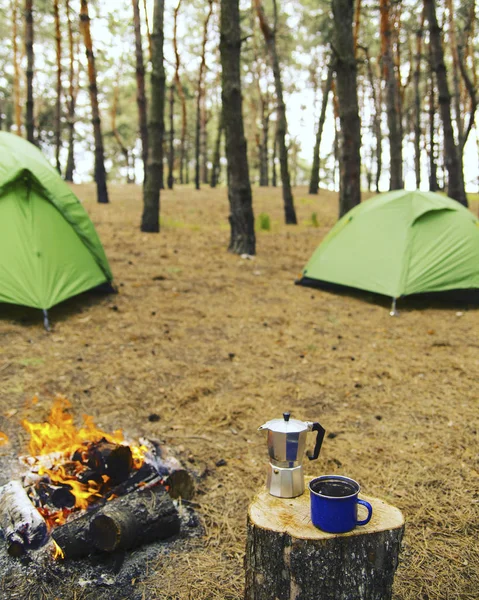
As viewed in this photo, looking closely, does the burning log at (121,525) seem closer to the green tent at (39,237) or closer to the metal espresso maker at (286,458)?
the metal espresso maker at (286,458)

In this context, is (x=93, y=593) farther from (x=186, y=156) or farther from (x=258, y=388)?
(x=186, y=156)

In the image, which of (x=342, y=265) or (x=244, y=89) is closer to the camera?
(x=342, y=265)

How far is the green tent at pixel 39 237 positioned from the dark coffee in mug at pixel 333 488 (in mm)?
4258

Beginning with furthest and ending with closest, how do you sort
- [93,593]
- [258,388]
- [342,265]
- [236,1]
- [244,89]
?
[244,89] → [236,1] → [342,265] → [258,388] → [93,593]

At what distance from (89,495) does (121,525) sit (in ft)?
1.44

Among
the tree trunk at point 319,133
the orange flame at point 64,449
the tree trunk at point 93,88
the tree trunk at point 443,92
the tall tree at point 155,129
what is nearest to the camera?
the orange flame at point 64,449

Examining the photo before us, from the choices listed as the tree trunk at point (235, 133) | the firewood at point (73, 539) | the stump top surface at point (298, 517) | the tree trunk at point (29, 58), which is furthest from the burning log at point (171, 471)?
the tree trunk at point (29, 58)

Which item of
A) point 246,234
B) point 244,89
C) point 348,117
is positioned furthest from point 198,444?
point 244,89

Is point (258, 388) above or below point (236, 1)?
below

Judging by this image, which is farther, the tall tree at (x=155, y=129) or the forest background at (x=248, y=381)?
the tall tree at (x=155, y=129)

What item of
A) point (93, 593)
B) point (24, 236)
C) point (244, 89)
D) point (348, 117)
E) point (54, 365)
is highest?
point (244, 89)

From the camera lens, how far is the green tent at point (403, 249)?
6879 millimetres

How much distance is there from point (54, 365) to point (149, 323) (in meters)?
1.38

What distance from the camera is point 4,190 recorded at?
5.86 meters
